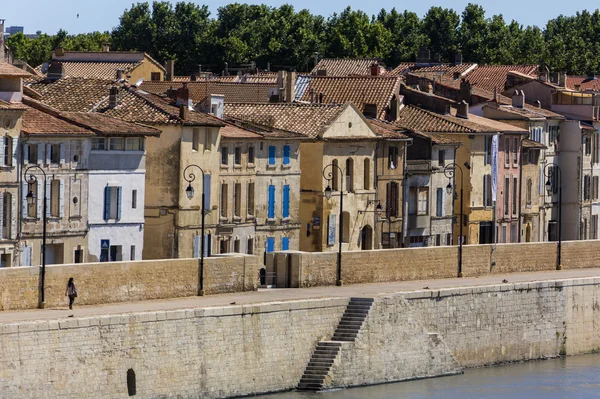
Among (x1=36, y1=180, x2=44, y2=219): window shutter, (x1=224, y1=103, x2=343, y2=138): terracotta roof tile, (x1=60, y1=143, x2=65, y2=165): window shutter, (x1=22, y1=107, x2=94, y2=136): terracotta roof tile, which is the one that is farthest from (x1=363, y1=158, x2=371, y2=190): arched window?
(x1=36, y1=180, x2=44, y2=219): window shutter

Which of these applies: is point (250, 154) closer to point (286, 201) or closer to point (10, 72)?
point (286, 201)

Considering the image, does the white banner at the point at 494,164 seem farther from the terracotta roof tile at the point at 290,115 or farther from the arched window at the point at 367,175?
the terracotta roof tile at the point at 290,115

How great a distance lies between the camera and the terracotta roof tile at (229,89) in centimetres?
10281

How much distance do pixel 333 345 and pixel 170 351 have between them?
743cm

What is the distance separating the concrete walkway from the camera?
63625 millimetres

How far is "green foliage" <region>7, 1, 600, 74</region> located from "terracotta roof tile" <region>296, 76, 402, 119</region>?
54856mm

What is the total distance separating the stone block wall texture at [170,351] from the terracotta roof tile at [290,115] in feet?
64.7

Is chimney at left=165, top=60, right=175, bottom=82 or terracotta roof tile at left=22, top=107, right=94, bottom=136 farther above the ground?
chimney at left=165, top=60, right=175, bottom=82

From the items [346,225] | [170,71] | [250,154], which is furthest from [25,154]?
[170,71]

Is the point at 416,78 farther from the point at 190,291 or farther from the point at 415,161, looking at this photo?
the point at 190,291

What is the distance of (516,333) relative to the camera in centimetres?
7994

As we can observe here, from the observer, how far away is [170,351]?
64.2m

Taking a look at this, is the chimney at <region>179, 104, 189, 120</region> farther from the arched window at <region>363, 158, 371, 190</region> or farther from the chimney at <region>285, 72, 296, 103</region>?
the chimney at <region>285, 72, 296, 103</region>

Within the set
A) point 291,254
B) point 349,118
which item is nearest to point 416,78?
point 349,118
